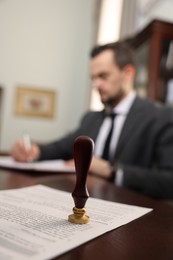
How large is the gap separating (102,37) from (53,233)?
2897 millimetres

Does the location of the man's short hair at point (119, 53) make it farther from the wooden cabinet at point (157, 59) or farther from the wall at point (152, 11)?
the wall at point (152, 11)

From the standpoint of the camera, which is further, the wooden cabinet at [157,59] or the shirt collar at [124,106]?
the wooden cabinet at [157,59]

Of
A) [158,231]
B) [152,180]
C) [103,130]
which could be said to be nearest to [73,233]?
[158,231]

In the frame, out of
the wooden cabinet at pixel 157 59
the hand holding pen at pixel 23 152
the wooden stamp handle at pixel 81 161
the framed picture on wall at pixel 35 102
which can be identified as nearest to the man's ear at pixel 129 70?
the wooden cabinet at pixel 157 59

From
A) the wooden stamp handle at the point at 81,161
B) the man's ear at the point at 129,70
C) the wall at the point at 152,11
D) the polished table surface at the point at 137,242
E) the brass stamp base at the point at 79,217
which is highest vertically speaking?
the wall at the point at 152,11

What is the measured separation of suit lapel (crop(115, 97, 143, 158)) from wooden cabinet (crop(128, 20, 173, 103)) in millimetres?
746

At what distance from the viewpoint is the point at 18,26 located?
9.77 feet

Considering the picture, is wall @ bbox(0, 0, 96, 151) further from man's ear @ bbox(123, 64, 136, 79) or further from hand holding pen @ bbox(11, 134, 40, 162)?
hand holding pen @ bbox(11, 134, 40, 162)

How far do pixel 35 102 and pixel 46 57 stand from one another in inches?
19.3

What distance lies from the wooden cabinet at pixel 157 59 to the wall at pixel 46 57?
925mm

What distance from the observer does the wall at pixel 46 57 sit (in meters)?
2.93

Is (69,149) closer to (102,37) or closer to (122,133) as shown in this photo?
A: (122,133)

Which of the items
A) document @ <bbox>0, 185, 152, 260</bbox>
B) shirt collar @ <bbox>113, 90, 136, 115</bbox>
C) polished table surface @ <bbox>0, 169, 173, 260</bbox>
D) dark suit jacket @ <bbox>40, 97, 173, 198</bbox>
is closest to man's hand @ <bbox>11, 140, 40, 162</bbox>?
dark suit jacket @ <bbox>40, 97, 173, 198</bbox>

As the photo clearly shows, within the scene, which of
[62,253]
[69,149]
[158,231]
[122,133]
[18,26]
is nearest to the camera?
[62,253]
